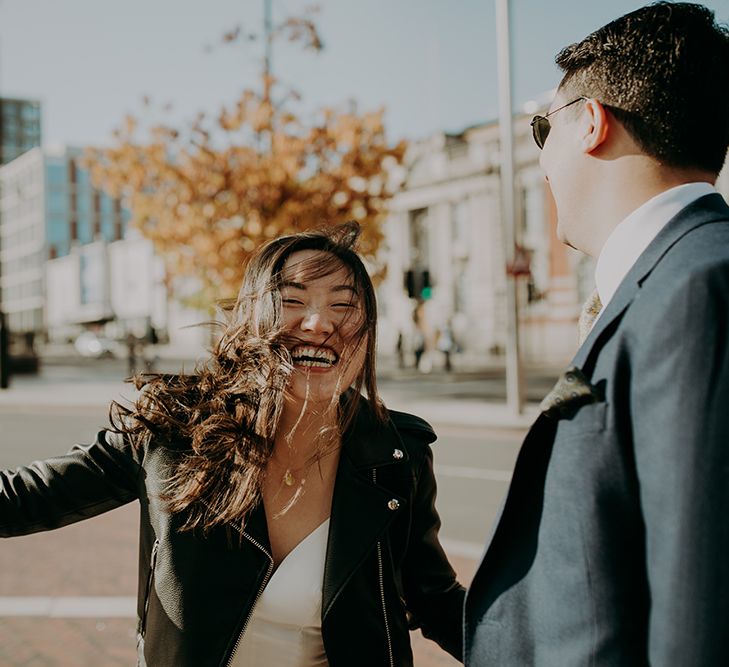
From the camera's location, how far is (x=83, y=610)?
15.4 feet

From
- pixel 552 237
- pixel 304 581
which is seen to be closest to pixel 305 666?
pixel 304 581

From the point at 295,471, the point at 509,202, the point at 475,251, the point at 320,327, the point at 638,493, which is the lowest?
the point at 295,471

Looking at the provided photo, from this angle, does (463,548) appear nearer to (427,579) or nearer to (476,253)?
(427,579)

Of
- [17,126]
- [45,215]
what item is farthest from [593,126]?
[17,126]

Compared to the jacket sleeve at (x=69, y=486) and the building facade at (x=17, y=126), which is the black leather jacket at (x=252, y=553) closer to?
the jacket sleeve at (x=69, y=486)

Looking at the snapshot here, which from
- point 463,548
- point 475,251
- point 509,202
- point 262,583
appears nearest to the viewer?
point 262,583

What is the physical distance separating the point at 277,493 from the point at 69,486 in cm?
52

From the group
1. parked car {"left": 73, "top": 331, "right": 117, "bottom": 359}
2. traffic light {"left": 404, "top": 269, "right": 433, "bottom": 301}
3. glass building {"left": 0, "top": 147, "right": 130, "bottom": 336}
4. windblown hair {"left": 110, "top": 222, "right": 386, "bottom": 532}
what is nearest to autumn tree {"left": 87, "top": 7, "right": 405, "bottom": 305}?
traffic light {"left": 404, "top": 269, "right": 433, "bottom": 301}

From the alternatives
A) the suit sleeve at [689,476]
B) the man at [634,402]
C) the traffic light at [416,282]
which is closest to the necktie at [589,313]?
the man at [634,402]

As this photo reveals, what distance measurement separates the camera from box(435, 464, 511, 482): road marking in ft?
28.0

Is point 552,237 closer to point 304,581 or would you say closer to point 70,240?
point 304,581

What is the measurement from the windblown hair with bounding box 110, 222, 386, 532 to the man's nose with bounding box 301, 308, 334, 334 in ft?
0.18

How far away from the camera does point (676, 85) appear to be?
1.25 metres

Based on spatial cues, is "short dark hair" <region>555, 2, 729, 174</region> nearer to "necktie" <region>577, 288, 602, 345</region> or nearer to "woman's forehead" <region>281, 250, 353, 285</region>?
"necktie" <region>577, 288, 602, 345</region>
